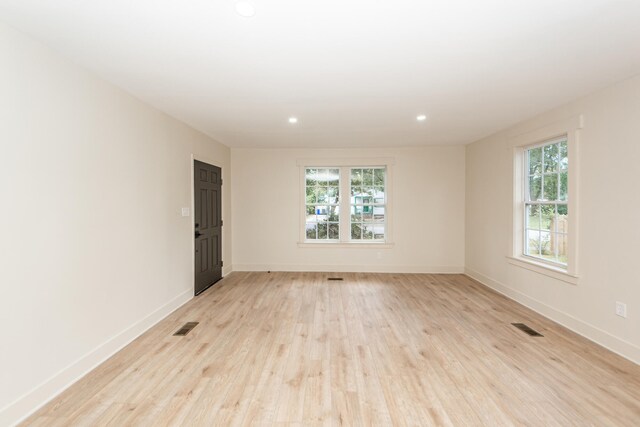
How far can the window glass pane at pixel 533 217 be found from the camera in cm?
409

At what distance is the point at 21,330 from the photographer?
1.96 m

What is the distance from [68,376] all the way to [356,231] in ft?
15.7

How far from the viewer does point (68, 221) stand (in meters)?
2.33

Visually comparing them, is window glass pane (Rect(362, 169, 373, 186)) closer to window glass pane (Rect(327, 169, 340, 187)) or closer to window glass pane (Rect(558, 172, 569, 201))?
window glass pane (Rect(327, 169, 340, 187))

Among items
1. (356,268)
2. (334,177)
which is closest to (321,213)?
(334,177)

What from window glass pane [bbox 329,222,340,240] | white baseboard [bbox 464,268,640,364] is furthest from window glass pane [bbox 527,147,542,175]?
window glass pane [bbox 329,222,340,240]

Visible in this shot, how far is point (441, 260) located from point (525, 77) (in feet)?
13.1

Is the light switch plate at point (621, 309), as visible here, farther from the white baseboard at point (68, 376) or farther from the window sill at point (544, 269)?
the white baseboard at point (68, 376)

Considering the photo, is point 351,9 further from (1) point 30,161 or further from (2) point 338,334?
(2) point 338,334

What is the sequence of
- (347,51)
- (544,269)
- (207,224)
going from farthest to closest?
1. (207,224)
2. (544,269)
3. (347,51)

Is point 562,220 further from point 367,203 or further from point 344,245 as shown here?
point 344,245

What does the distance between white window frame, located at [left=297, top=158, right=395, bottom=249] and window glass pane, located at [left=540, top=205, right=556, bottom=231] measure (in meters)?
2.54

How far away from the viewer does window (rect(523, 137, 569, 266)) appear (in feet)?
11.9

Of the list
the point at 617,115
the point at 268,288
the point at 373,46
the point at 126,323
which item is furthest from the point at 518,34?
the point at 268,288
